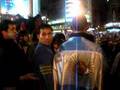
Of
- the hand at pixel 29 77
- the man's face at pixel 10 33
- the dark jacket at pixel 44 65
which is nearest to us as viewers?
the dark jacket at pixel 44 65

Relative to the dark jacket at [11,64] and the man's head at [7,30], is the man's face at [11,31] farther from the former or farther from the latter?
the dark jacket at [11,64]

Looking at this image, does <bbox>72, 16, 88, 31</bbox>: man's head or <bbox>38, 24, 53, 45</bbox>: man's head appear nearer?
<bbox>72, 16, 88, 31</bbox>: man's head

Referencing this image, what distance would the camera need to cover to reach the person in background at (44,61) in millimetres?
5742

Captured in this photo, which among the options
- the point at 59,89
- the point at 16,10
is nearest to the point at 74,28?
the point at 59,89

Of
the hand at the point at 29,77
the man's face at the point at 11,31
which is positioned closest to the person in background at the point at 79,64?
the hand at the point at 29,77

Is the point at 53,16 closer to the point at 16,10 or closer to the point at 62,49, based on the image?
the point at 16,10

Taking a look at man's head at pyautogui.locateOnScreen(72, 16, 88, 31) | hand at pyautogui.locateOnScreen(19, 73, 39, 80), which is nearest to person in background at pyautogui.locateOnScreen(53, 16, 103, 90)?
man's head at pyautogui.locateOnScreen(72, 16, 88, 31)

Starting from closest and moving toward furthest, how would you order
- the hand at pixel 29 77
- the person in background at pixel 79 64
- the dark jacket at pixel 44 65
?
the person in background at pixel 79 64
the dark jacket at pixel 44 65
the hand at pixel 29 77

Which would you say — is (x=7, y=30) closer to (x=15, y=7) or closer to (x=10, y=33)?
(x=10, y=33)

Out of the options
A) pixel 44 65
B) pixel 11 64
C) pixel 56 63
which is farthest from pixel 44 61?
pixel 56 63

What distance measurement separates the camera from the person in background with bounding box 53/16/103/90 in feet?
16.0

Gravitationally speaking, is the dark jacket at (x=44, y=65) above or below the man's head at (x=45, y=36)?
below

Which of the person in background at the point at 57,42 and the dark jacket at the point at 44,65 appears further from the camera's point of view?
the person in background at the point at 57,42

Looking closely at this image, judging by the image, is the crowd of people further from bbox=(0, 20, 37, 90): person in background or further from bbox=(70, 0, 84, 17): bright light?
bbox=(70, 0, 84, 17): bright light
